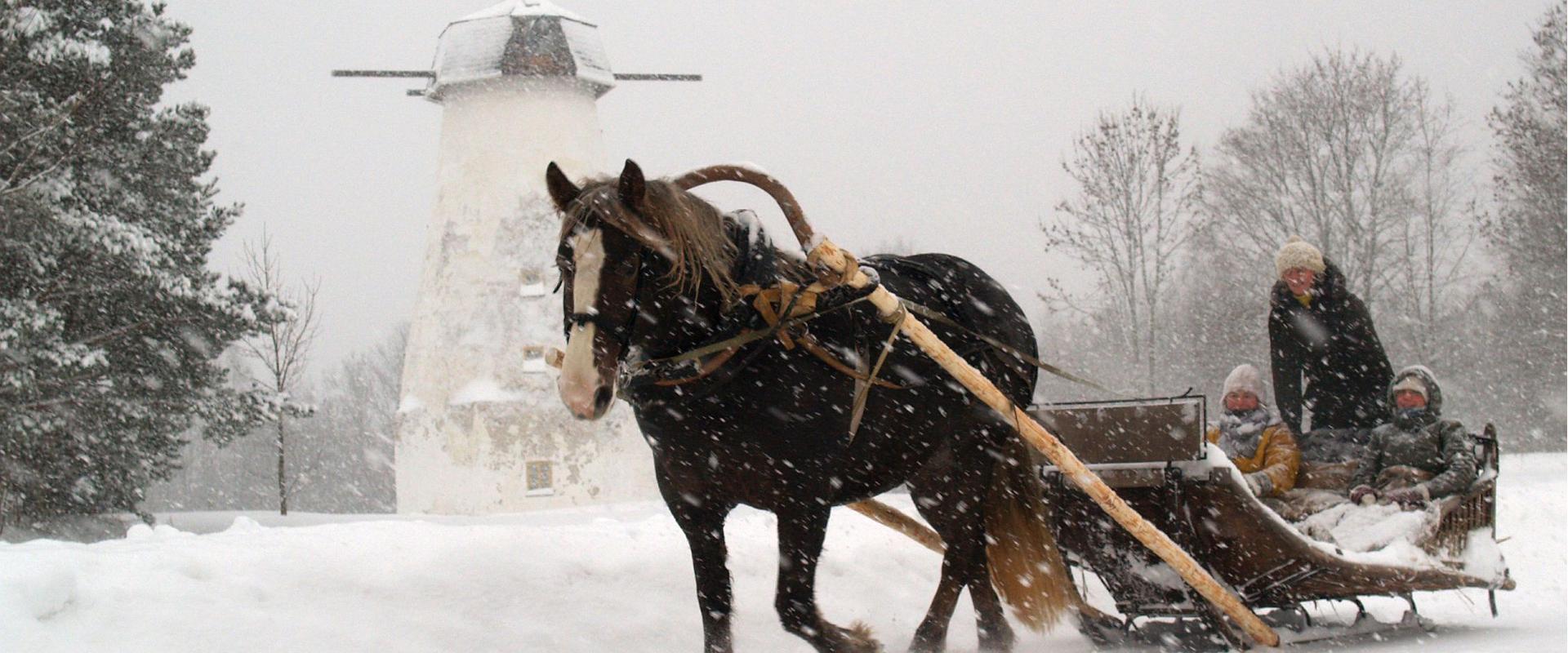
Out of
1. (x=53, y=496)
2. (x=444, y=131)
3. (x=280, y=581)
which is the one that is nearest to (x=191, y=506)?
(x=444, y=131)

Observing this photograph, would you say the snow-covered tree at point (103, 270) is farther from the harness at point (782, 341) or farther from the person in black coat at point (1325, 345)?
the person in black coat at point (1325, 345)

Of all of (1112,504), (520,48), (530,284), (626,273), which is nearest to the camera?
(626,273)

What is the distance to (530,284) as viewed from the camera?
25.1m

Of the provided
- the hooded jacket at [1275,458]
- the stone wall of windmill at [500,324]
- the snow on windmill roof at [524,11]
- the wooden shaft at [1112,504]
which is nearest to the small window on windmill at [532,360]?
the stone wall of windmill at [500,324]

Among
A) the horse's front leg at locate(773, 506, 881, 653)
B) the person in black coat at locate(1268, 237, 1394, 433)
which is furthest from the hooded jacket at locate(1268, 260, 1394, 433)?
the horse's front leg at locate(773, 506, 881, 653)

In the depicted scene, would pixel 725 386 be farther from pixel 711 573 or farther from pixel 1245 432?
pixel 1245 432

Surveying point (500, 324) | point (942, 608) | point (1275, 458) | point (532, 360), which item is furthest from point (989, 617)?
point (500, 324)

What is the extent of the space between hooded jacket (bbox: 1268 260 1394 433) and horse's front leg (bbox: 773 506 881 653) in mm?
3480

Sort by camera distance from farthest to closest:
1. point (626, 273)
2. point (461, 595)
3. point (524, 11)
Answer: point (524, 11) < point (461, 595) < point (626, 273)

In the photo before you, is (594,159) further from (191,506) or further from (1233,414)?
(191,506)

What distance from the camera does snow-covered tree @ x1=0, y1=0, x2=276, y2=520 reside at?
16031mm

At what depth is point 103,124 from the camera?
1806cm

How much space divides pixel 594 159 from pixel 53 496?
1210 centimetres

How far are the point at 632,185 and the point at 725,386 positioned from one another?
81 centimetres
